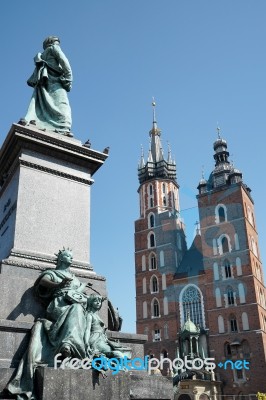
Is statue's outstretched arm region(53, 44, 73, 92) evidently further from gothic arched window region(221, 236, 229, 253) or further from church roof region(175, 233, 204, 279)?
church roof region(175, 233, 204, 279)

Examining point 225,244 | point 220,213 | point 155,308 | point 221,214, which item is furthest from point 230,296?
point 220,213

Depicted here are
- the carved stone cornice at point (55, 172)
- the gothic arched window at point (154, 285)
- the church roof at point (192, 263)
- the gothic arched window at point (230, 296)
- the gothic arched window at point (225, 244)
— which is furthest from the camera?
the gothic arched window at point (154, 285)

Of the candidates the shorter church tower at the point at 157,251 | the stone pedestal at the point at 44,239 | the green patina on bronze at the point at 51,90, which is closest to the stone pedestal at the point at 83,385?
the stone pedestal at the point at 44,239

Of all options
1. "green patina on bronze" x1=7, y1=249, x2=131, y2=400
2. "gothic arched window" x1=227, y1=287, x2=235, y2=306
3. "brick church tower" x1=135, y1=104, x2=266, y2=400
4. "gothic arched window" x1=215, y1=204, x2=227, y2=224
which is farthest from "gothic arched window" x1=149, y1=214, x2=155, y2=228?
"green patina on bronze" x1=7, y1=249, x2=131, y2=400

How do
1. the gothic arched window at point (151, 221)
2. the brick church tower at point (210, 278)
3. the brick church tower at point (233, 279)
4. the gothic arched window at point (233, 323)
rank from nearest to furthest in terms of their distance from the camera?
the brick church tower at point (233, 279), the brick church tower at point (210, 278), the gothic arched window at point (233, 323), the gothic arched window at point (151, 221)

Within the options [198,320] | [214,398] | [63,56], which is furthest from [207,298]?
[63,56]

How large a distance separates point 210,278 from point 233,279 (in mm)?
2409

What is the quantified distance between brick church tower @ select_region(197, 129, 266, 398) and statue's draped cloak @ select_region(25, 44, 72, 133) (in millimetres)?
34277

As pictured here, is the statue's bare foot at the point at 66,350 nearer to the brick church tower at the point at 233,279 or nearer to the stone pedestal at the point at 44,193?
the stone pedestal at the point at 44,193

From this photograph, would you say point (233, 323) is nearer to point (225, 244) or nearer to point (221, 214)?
point (225, 244)

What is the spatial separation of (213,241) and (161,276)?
6.85 meters

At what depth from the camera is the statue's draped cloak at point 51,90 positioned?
6199mm

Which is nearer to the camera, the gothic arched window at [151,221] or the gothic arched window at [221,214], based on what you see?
the gothic arched window at [221,214]

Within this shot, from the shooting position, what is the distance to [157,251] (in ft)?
159
